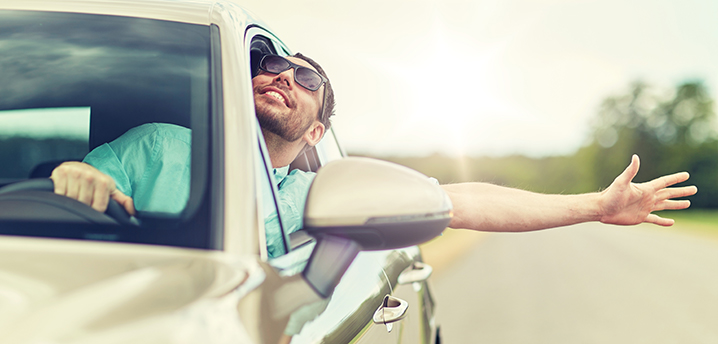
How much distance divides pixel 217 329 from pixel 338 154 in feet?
6.92

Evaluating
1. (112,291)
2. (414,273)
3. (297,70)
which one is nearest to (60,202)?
(112,291)

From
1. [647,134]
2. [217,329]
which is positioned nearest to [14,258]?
[217,329]

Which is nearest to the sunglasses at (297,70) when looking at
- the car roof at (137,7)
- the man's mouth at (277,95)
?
the man's mouth at (277,95)

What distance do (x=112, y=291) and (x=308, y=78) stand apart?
152cm

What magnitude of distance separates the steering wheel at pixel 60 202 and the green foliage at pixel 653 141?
211ft

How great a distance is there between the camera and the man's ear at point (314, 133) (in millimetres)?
2384

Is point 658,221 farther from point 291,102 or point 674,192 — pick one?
point 291,102

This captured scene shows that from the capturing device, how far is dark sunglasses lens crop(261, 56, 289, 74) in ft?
7.29

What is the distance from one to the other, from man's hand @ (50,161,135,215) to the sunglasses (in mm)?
978

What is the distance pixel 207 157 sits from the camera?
4.26 feet

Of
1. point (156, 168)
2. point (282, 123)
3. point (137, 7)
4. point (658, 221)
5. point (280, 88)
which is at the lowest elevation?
point (658, 221)

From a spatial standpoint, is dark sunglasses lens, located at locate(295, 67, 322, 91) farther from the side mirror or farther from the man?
the side mirror

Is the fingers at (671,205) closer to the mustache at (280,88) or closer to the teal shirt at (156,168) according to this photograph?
the mustache at (280,88)

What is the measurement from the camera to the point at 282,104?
2.16 meters
